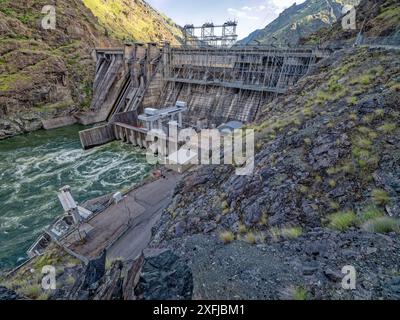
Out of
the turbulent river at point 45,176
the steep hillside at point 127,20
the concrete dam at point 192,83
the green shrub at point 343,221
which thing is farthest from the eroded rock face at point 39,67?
the green shrub at point 343,221

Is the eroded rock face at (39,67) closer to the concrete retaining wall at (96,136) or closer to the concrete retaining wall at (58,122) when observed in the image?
the concrete retaining wall at (58,122)

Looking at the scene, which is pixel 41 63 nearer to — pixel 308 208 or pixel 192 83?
pixel 192 83

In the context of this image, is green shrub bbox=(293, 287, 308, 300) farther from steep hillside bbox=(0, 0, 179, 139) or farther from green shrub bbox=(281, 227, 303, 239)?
steep hillside bbox=(0, 0, 179, 139)

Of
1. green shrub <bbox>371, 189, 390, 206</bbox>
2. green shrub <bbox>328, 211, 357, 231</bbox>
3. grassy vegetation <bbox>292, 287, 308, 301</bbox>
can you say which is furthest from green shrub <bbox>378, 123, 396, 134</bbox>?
grassy vegetation <bbox>292, 287, 308, 301</bbox>

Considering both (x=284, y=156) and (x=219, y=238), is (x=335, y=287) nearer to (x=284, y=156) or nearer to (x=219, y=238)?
(x=219, y=238)

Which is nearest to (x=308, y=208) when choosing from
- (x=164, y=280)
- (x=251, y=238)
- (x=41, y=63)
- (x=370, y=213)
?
(x=370, y=213)
